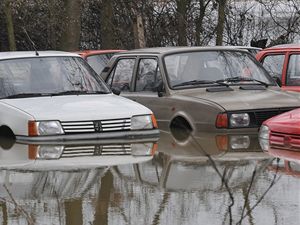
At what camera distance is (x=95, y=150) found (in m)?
12.1

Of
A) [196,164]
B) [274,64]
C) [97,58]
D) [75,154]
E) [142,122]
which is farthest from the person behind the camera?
[97,58]

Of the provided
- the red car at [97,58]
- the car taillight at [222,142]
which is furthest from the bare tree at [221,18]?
the car taillight at [222,142]


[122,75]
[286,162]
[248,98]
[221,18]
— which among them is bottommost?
[286,162]

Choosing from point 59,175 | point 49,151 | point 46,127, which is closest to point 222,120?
point 46,127

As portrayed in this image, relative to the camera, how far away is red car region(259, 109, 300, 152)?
12.0m

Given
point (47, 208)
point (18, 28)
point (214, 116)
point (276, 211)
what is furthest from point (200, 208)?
point (18, 28)

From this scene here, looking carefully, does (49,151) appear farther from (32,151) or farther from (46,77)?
(46,77)

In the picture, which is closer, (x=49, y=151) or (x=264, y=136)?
(x=49, y=151)

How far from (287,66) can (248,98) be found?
5.82 feet

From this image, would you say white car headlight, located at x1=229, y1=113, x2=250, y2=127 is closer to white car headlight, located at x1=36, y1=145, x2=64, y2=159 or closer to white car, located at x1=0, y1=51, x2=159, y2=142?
white car, located at x1=0, y1=51, x2=159, y2=142

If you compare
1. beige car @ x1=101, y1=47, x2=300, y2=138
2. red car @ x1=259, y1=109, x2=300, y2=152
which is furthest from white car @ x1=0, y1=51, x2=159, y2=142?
red car @ x1=259, y1=109, x2=300, y2=152

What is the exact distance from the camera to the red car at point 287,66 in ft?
49.6

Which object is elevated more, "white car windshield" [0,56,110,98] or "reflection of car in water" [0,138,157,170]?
"white car windshield" [0,56,110,98]

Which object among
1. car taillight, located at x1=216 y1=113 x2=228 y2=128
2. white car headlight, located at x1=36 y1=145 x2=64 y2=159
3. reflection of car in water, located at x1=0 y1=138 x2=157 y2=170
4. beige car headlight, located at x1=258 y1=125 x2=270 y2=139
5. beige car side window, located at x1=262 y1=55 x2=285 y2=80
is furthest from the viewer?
beige car side window, located at x1=262 y1=55 x2=285 y2=80
